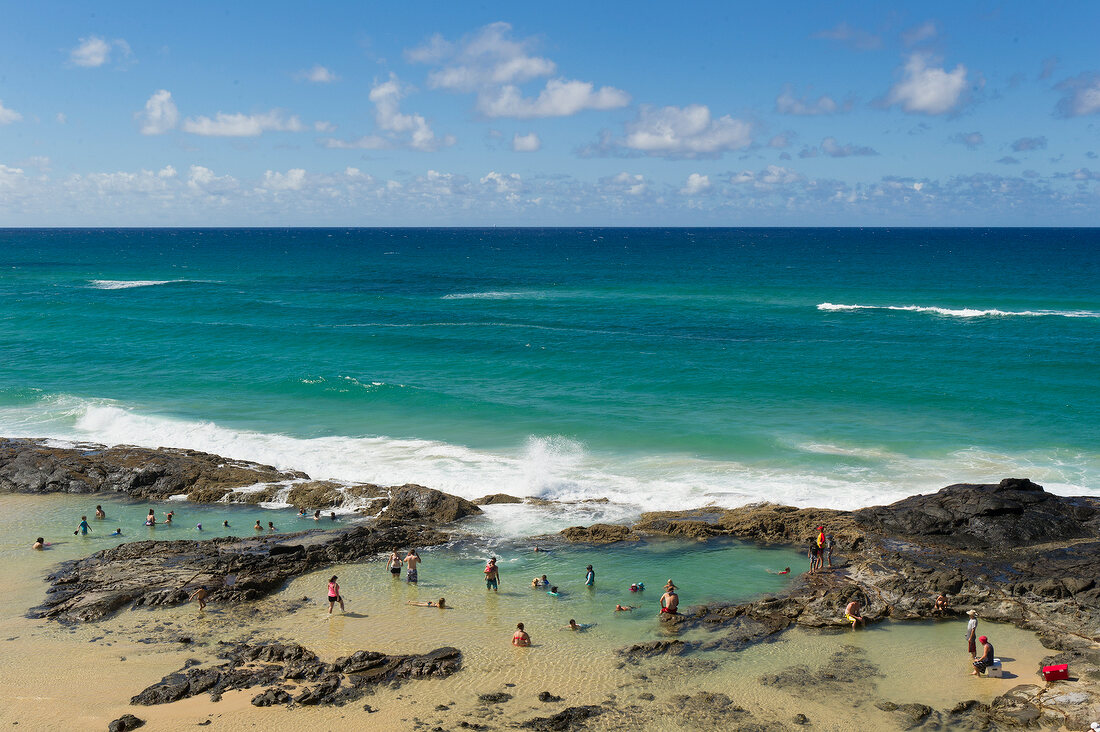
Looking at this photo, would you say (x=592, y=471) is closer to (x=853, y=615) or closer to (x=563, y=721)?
(x=853, y=615)

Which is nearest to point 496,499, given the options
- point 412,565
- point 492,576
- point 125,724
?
point 412,565

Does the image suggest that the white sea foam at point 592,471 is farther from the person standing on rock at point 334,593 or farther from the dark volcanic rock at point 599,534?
the person standing on rock at point 334,593

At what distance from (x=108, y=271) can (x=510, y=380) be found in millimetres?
96484

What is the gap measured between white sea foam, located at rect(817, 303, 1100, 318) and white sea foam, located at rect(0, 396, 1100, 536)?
35.9 m

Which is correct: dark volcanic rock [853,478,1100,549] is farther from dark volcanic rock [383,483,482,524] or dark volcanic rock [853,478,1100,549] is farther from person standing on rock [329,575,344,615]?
person standing on rock [329,575,344,615]

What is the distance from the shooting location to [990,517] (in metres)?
23.1

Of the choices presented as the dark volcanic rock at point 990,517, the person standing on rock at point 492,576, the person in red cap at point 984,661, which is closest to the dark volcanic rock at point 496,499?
the person standing on rock at point 492,576

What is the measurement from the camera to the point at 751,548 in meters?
23.5

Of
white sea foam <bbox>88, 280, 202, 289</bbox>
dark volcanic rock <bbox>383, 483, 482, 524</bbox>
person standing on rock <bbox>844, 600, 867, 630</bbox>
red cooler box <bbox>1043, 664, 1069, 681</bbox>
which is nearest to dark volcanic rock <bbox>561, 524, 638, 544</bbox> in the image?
dark volcanic rock <bbox>383, 483, 482, 524</bbox>

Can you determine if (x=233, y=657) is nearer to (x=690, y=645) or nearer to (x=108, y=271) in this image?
(x=690, y=645)

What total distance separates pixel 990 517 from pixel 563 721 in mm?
15377

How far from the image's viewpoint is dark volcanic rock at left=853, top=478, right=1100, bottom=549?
74.2ft

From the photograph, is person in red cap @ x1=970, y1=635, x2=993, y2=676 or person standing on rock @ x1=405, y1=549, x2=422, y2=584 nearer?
person in red cap @ x1=970, y1=635, x2=993, y2=676

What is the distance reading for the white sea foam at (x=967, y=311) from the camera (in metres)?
62.5
